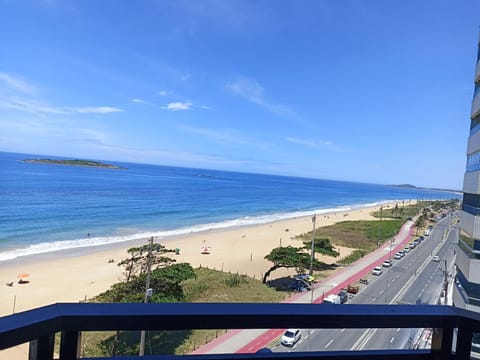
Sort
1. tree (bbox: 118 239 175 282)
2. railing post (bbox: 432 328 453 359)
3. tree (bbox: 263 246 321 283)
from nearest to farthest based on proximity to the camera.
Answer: railing post (bbox: 432 328 453 359)
tree (bbox: 118 239 175 282)
tree (bbox: 263 246 321 283)

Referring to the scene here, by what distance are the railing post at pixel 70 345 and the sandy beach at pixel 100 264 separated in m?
14.9

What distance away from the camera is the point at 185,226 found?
1390 inches

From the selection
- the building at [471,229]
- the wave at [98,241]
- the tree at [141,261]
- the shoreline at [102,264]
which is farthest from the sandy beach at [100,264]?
the building at [471,229]

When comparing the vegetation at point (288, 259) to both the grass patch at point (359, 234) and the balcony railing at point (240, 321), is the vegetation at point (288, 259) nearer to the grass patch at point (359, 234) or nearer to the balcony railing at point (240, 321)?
the grass patch at point (359, 234)

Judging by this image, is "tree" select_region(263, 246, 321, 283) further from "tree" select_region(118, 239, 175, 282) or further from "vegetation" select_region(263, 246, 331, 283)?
"tree" select_region(118, 239, 175, 282)

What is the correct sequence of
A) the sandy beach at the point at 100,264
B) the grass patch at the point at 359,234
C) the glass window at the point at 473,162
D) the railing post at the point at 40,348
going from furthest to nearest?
the grass patch at the point at 359,234 → the sandy beach at the point at 100,264 → the glass window at the point at 473,162 → the railing post at the point at 40,348

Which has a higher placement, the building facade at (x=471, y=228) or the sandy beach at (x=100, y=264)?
the building facade at (x=471, y=228)

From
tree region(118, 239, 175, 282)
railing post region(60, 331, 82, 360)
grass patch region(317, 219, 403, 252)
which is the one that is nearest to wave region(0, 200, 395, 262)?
grass patch region(317, 219, 403, 252)

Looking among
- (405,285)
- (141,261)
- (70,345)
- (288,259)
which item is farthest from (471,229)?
(405,285)

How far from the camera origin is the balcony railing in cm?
89

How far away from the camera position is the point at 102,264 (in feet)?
66.3

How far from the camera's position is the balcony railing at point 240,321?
2.91 ft

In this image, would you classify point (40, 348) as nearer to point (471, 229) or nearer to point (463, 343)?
point (463, 343)

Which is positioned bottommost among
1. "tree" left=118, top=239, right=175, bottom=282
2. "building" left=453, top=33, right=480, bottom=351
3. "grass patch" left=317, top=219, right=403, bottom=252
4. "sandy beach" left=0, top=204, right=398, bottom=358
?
"sandy beach" left=0, top=204, right=398, bottom=358
